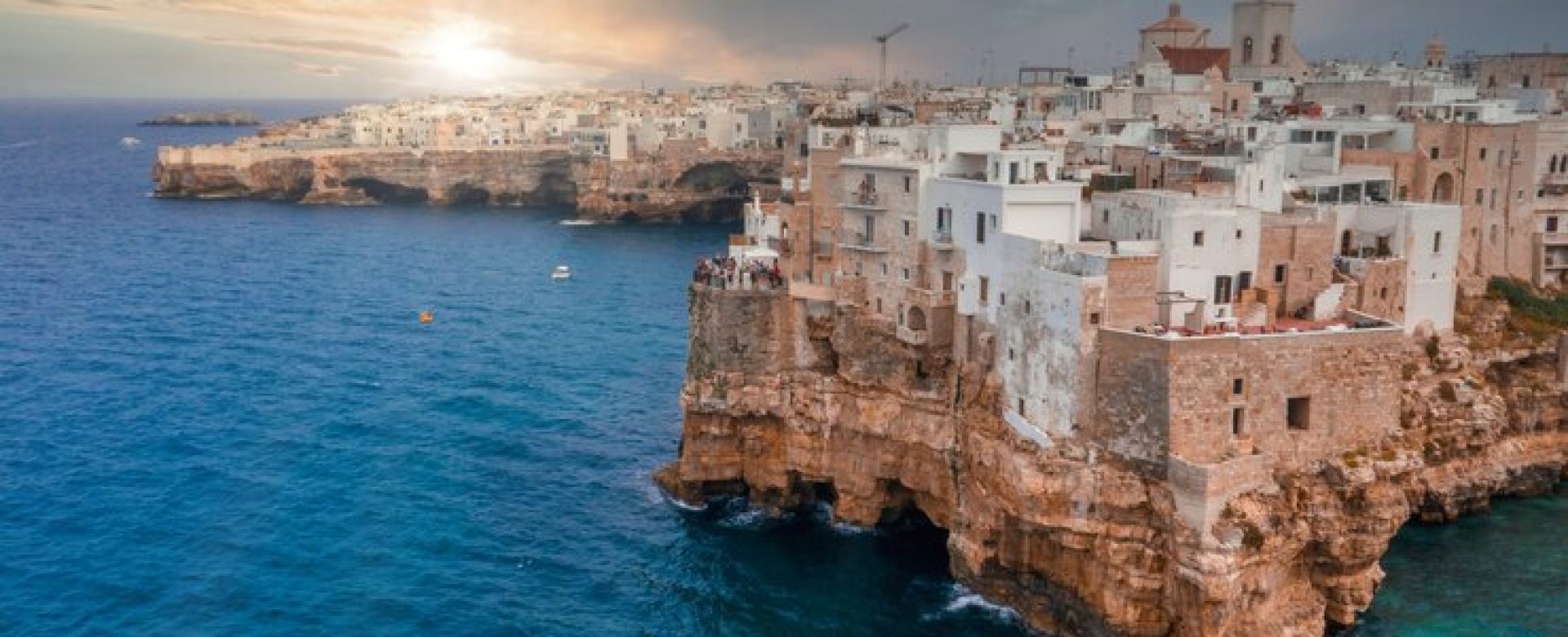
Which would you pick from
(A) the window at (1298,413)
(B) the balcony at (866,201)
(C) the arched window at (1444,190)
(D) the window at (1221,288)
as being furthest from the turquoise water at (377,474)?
(C) the arched window at (1444,190)

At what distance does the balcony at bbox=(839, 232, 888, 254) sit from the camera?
44.6 m

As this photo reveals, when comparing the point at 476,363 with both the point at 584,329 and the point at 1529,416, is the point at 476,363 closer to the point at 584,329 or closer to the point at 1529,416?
the point at 584,329

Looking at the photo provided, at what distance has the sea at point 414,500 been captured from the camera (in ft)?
128

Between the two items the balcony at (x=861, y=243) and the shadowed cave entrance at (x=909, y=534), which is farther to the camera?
the balcony at (x=861, y=243)

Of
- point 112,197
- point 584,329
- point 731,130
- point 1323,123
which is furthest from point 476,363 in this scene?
point 112,197

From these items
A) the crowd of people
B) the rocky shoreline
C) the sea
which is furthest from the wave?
the rocky shoreline

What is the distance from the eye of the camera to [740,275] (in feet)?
156

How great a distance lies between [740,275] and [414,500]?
603 inches

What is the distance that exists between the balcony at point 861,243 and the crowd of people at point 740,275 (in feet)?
10.9

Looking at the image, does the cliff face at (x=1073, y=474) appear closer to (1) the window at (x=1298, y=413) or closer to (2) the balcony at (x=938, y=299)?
(1) the window at (x=1298, y=413)

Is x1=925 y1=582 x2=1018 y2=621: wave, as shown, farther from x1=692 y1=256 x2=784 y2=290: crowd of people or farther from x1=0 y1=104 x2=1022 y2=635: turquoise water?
x1=692 y1=256 x2=784 y2=290: crowd of people

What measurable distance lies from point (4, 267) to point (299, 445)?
57694 mm

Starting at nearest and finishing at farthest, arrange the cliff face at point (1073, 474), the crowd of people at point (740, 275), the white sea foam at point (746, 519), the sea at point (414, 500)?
the cliff face at point (1073, 474), the sea at point (414, 500), the white sea foam at point (746, 519), the crowd of people at point (740, 275)

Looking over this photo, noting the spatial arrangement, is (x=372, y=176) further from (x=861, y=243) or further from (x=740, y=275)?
(x=861, y=243)
